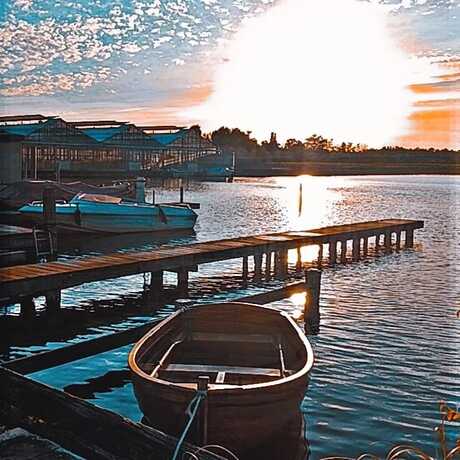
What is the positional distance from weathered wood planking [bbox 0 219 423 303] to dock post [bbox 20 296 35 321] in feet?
1.66

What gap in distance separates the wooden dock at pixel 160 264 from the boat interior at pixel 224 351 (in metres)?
3.29

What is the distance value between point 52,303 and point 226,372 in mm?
6575

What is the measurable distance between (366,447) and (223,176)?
80.2m

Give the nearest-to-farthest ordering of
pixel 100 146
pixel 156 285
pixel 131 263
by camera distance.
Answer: pixel 131 263 → pixel 156 285 → pixel 100 146

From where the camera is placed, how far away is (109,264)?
1188 centimetres

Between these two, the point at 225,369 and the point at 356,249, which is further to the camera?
the point at 356,249

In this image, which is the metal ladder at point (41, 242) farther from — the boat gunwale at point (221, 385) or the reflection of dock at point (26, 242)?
the boat gunwale at point (221, 385)

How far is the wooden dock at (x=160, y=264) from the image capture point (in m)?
10.5

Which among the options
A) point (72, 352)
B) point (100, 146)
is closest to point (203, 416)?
point (72, 352)

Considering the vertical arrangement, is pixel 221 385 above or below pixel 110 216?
below

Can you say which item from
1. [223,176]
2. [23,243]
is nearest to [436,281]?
[23,243]

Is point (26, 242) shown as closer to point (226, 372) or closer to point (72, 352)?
point (72, 352)

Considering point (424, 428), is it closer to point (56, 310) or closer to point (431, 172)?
point (56, 310)

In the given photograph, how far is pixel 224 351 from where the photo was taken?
7758 mm
